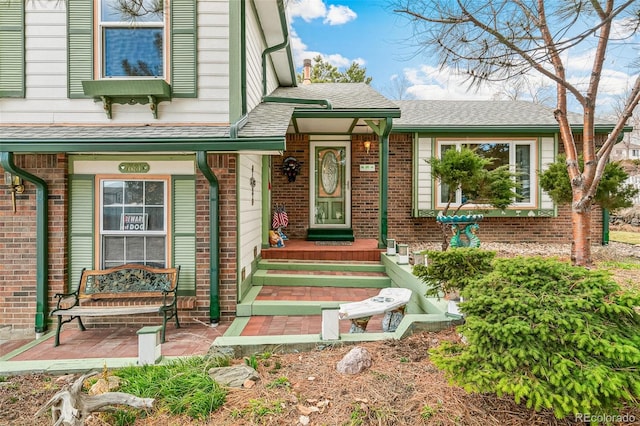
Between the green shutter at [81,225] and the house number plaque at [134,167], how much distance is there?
1.43ft

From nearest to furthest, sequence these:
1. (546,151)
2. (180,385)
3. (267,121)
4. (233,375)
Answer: (180,385) → (233,375) → (267,121) → (546,151)

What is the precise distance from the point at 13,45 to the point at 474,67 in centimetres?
552

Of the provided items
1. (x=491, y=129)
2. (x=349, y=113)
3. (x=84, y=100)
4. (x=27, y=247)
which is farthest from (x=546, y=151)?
(x=27, y=247)

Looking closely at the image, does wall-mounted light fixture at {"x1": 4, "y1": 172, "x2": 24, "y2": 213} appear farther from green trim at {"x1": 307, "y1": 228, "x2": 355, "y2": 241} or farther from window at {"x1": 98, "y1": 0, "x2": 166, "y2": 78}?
green trim at {"x1": 307, "y1": 228, "x2": 355, "y2": 241}

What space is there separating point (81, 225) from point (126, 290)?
1076 mm

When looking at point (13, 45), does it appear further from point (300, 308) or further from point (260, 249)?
point (300, 308)

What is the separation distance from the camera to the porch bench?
11.2 ft

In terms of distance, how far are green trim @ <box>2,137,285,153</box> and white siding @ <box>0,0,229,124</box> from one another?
24.2 inches

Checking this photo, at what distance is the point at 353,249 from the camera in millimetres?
6398

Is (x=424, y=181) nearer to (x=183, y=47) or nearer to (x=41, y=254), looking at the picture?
(x=183, y=47)

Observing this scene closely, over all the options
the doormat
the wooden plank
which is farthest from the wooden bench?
the doormat

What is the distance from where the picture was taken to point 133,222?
443 centimetres

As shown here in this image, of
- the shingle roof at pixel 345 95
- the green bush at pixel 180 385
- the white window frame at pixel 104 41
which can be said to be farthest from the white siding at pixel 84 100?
the green bush at pixel 180 385

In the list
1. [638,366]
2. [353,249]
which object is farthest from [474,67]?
[353,249]
